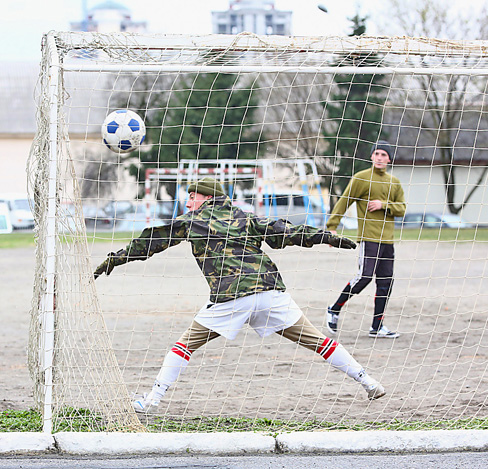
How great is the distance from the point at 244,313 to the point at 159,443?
1059mm

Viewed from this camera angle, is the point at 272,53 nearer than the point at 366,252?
Yes

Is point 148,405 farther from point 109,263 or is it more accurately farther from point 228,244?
point 228,244

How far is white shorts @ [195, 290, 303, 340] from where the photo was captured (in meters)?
4.86

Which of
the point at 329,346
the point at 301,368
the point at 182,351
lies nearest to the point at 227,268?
the point at 182,351

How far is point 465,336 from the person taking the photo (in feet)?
25.0

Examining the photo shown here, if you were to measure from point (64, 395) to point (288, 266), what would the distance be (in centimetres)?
1023

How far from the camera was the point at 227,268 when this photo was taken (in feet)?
15.9

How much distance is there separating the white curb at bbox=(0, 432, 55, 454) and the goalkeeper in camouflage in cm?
74

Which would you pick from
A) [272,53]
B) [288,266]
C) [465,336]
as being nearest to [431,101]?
[288,266]

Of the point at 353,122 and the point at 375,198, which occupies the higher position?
the point at 375,198

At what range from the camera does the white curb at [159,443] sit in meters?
4.25

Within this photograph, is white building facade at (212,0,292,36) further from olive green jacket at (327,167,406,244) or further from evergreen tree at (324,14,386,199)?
olive green jacket at (327,167,406,244)

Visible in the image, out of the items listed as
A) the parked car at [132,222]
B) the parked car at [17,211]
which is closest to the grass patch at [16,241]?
the parked car at [17,211]

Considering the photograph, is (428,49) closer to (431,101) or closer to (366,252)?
(366,252)
